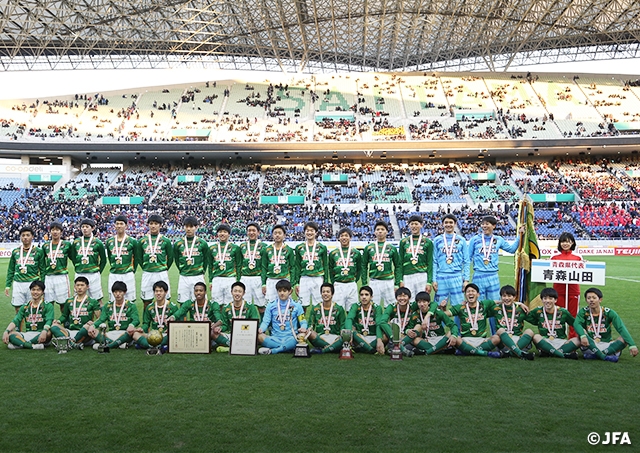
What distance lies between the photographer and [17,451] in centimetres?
395

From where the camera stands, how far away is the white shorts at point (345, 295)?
7.91 metres

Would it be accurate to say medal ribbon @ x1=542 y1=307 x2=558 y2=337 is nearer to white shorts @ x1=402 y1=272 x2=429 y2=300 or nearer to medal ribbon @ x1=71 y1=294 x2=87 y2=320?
white shorts @ x1=402 y1=272 x2=429 y2=300

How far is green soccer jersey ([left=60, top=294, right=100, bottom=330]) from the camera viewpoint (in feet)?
24.8

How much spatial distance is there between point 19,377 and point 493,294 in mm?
6486

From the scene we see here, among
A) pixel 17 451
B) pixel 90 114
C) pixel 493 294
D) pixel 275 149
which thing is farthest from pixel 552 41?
pixel 17 451

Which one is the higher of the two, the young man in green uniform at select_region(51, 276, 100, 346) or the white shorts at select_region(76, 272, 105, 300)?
the white shorts at select_region(76, 272, 105, 300)

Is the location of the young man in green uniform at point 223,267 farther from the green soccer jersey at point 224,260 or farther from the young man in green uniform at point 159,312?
the young man in green uniform at point 159,312

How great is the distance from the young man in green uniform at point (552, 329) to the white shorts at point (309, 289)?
3026 mm

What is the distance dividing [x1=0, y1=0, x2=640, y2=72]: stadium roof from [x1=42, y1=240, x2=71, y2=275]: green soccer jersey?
3041 cm

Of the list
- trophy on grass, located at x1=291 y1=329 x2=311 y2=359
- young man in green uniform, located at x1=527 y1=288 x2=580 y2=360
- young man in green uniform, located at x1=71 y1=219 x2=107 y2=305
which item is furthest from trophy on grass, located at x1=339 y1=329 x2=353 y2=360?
young man in green uniform, located at x1=71 y1=219 x2=107 y2=305

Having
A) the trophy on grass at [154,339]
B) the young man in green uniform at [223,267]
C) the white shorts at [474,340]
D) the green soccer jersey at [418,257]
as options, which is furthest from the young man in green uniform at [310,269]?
the white shorts at [474,340]

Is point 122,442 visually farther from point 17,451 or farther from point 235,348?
point 235,348
